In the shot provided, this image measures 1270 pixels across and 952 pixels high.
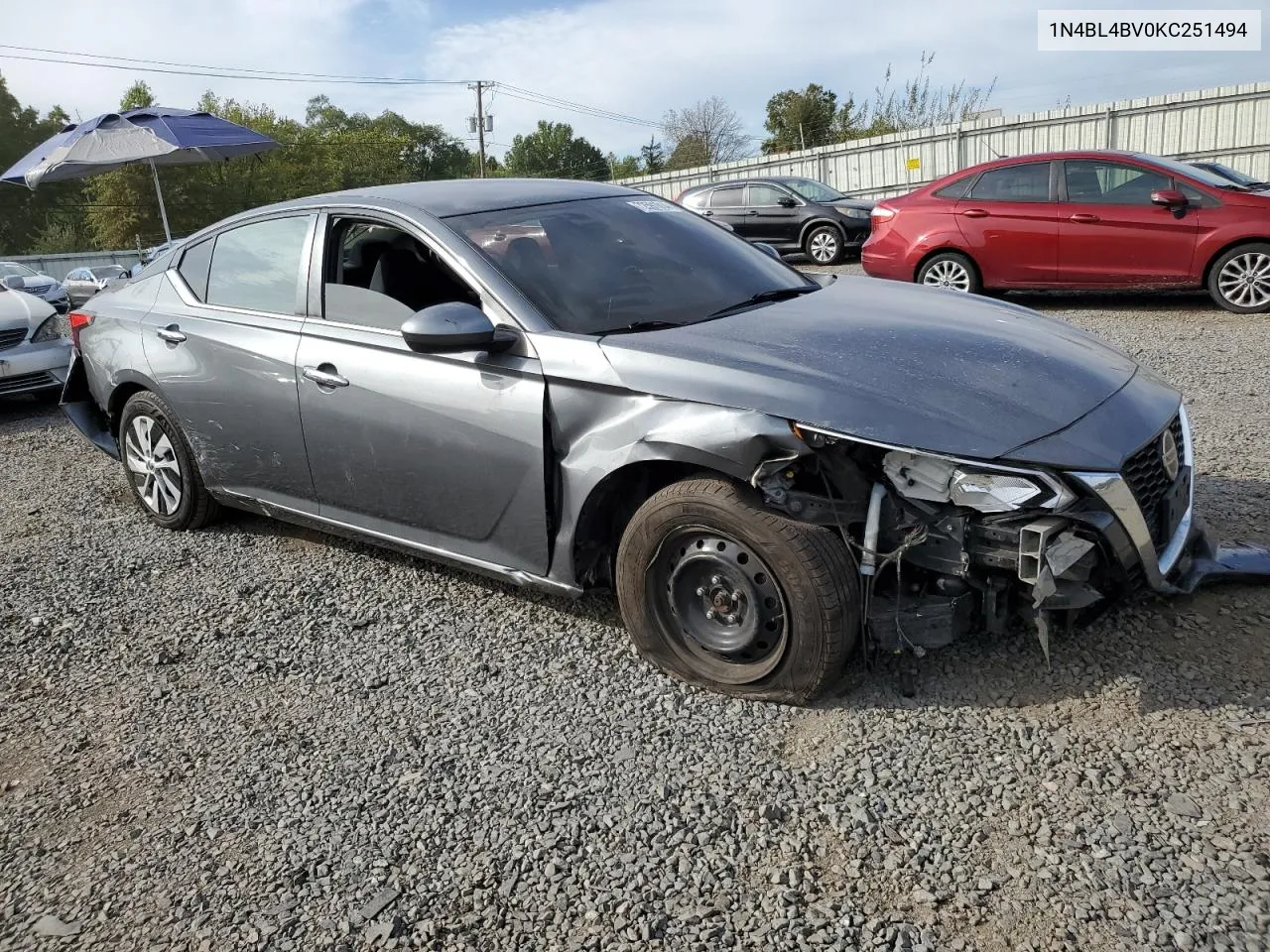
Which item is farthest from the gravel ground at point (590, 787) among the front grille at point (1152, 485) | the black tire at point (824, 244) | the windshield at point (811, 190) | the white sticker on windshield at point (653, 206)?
the windshield at point (811, 190)

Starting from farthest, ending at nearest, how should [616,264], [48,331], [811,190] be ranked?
[811,190] < [48,331] < [616,264]

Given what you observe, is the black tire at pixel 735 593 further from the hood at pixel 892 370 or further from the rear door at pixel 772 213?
the rear door at pixel 772 213

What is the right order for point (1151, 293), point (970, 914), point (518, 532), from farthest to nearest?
point (1151, 293)
point (518, 532)
point (970, 914)

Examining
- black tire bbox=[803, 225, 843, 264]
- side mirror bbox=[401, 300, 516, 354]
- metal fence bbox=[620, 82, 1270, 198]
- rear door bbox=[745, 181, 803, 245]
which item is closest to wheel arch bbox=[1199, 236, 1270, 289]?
black tire bbox=[803, 225, 843, 264]

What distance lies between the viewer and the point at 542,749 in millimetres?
2996

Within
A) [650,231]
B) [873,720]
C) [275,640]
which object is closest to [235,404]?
[275,640]

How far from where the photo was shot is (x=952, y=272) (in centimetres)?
1032

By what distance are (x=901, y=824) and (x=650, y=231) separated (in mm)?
2554

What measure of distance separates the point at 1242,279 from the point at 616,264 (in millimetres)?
7697

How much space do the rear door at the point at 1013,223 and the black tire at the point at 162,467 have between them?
26.0ft

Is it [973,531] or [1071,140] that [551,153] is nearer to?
[1071,140]

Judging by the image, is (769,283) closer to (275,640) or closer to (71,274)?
(275,640)

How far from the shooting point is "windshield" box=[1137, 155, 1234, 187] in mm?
9117

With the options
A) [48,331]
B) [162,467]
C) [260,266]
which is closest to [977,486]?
[260,266]
